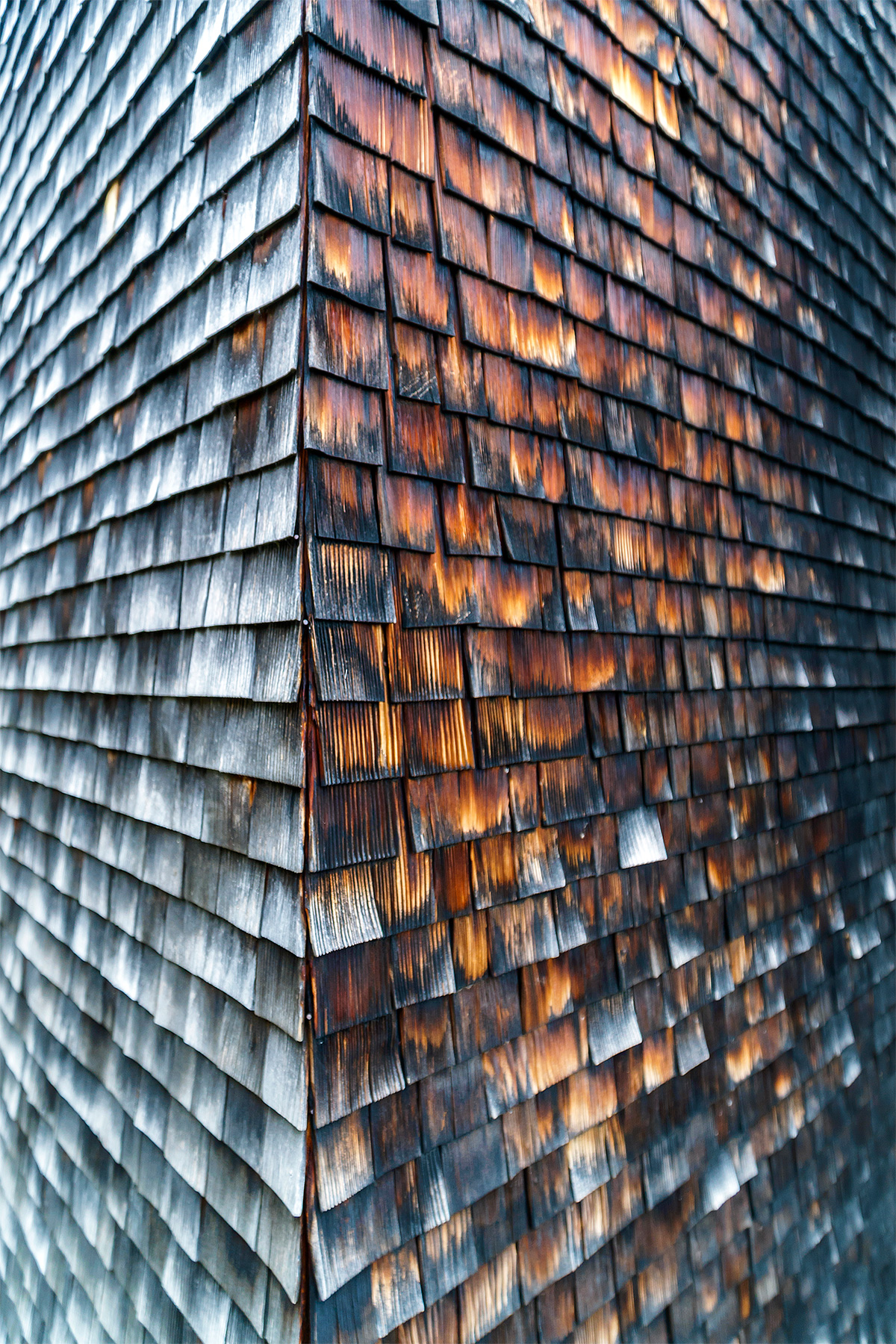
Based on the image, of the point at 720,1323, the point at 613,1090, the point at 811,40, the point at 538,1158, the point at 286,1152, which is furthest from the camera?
the point at 811,40

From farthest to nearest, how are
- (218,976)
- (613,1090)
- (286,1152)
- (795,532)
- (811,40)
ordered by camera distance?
(811,40) → (795,532) → (613,1090) → (218,976) → (286,1152)

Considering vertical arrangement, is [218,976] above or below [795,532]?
below

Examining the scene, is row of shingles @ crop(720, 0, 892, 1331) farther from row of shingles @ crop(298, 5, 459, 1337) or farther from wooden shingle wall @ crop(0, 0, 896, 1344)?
row of shingles @ crop(298, 5, 459, 1337)

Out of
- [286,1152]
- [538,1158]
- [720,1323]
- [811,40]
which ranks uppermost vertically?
[811,40]

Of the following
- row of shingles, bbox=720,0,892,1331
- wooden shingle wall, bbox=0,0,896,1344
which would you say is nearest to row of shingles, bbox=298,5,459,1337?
wooden shingle wall, bbox=0,0,896,1344

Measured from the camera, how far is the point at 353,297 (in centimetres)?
149

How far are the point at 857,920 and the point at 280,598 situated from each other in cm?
289

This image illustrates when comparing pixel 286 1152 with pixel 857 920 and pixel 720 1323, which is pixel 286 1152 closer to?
pixel 720 1323

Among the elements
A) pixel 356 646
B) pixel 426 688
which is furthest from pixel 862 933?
pixel 356 646

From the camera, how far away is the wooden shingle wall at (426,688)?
147 centimetres

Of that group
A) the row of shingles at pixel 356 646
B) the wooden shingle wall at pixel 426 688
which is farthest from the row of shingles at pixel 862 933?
the row of shingles at pixel 356 646

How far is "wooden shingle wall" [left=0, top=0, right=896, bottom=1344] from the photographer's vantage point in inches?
57.8

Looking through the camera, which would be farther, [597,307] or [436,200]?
[597,307]

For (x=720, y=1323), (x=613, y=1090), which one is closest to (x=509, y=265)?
(x=613, y=1090)
